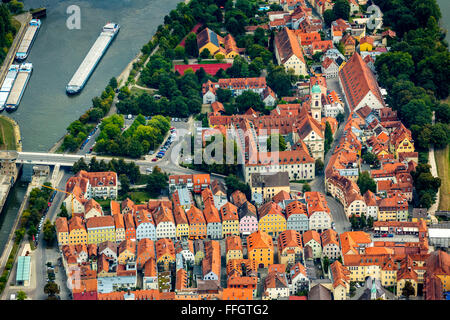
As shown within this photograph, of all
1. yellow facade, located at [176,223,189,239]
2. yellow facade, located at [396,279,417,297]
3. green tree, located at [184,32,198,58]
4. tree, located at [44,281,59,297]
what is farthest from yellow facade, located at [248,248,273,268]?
green tree, located at [184,32,198,58]

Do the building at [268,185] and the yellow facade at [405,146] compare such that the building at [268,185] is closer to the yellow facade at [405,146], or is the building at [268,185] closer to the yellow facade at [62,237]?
the yellow facade at [405,146]

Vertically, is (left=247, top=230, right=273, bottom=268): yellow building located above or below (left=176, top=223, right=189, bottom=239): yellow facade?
below

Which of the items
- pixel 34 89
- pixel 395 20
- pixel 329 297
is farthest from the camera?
pixel 395 20

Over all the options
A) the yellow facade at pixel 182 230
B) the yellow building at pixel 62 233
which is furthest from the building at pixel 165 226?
the yellow building at pixel 62 233

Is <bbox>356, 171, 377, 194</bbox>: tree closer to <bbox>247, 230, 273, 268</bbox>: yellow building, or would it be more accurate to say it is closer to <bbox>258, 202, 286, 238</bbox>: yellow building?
<bbox>258, 202, 286, 238</bbox>: yellow building
